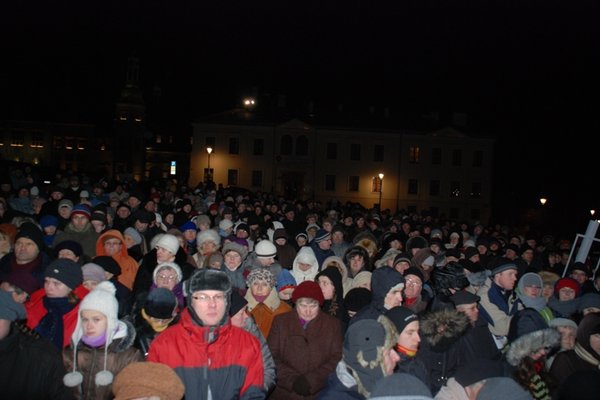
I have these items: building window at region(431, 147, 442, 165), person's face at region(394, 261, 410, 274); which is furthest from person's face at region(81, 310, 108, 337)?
building window at region(431, 147, 442, 165)

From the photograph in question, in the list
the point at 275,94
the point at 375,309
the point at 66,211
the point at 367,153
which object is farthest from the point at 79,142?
the point at 375,309

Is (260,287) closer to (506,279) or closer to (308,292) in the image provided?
(308,292)

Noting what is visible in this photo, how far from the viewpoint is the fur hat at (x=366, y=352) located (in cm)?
361

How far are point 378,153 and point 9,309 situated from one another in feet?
174

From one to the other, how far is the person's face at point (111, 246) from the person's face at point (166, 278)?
1.65m

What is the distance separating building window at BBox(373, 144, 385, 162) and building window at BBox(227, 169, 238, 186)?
14.2 metres

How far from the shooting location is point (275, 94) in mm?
60156

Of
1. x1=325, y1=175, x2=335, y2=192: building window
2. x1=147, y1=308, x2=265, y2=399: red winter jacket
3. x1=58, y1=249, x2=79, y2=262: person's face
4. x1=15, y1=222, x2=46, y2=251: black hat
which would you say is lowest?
x1=147, y1=308, x2=265, y2=399: red winter jacket

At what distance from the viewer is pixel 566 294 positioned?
6.99 meters

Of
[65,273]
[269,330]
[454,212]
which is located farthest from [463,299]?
[454,212]

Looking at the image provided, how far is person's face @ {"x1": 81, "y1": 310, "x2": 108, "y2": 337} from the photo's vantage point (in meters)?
4.08

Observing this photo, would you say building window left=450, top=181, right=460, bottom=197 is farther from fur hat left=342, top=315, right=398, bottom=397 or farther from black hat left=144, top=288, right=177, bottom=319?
fur hat left=342, top=315, right=398, bottom=397

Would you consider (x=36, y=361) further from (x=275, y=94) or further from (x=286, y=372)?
(x=275, y=94)

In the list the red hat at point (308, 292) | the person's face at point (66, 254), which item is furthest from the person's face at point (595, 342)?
the person's face at point (66, 254)
